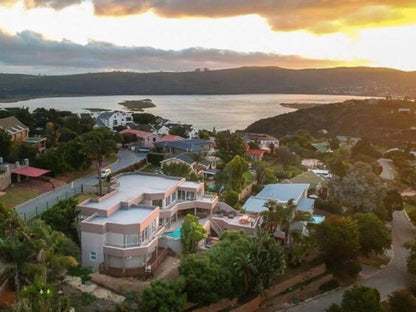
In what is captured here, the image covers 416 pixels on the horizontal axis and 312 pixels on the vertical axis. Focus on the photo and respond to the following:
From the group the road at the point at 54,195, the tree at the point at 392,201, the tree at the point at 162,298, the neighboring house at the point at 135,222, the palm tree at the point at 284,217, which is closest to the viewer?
the tree at the point at 162,298

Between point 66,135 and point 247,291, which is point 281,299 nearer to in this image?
point 247,291

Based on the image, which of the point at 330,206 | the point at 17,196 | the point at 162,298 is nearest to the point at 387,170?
the point at 330,206

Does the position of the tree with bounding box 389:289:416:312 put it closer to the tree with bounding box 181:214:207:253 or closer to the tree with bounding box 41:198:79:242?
the tree with bounding box 181:214:207:253

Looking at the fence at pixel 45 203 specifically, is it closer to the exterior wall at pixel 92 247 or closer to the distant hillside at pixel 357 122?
the exterior wall at pixel 92 247

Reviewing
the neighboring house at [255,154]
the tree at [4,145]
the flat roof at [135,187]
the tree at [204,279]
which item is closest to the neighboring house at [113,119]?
the neighboring house at [255,154]

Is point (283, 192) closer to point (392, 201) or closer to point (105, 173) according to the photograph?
point (392, 201)

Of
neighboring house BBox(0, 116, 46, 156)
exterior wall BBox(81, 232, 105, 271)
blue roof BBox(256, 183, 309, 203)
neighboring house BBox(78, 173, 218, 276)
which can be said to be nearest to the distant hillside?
blue roof BBox(256, 183, 309, 203)

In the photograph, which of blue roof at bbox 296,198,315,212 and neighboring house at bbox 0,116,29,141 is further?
neighboring house at bbox 0,116,29,141
